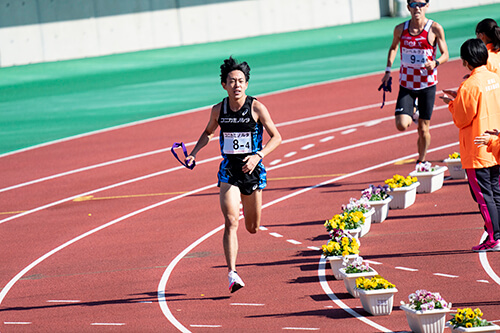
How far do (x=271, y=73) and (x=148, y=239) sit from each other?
631 inches

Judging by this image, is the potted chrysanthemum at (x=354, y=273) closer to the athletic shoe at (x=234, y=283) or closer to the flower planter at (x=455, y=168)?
the athletic shoe at (x=234, y=283)

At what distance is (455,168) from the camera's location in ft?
39.9

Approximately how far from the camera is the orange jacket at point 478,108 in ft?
27.5

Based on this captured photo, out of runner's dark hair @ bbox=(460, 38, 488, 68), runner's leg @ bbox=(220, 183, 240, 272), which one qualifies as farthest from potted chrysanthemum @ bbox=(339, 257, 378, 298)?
runner's dark hair @ bbox=(460, 38, 488, 68)

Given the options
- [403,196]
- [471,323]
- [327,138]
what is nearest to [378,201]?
[403,196]

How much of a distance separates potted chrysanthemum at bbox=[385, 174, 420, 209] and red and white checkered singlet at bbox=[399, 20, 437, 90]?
5.96 feet

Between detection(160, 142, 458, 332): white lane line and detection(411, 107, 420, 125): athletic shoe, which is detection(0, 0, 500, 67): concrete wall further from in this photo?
detection(411, 107, 420, 125): athletic shoe

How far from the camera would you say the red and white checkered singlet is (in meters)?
12.0

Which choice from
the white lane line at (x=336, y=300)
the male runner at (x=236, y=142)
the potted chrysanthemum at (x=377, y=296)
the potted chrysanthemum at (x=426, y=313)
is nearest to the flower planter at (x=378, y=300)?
the potted chrysanthemum at (x=377, y=296)

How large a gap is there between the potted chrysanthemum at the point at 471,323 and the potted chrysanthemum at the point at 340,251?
76.7 inches

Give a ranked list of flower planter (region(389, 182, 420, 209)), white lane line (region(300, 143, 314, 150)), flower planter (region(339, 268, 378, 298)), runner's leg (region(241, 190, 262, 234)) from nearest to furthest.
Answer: flower planter (region(339, 268, 378, 298)), runner's leg (region(241, 190, 262, 234)), flower planter (region(389, 182, 420, 209)), white lane line (region(300, 143, 314, 150))

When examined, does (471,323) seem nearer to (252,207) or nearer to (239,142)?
(252,207)

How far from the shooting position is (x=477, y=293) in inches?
299

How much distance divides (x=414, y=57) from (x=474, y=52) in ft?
12.3
